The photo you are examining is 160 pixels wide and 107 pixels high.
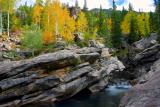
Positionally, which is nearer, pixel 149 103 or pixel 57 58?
pixel 149 103

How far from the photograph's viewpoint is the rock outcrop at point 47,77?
48.6 m

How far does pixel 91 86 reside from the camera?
204 ft

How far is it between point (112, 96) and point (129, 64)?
1417 inches

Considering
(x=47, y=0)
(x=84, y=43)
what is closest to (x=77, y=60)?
(x=84, y=43)

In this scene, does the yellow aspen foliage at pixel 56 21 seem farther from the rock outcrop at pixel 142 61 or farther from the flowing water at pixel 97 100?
the flowing water at pixel 97 100

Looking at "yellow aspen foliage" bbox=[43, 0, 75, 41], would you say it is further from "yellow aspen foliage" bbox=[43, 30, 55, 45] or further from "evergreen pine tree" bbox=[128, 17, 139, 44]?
"evergreen pine tree" bbox=[128, 17, 139, 44]

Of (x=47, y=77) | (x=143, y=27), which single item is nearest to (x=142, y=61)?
(x=47, y=77)

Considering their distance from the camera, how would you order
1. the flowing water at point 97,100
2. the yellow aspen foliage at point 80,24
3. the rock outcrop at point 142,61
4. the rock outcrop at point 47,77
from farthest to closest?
the yellow aspen foliage at point 80,24, the rock outcrop at point 142,61, the flowing water at point 97,100, the rock outcrop at point 47,77

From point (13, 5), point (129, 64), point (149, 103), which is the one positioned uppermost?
point (13, 5)

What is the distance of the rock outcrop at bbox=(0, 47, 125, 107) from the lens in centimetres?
4862

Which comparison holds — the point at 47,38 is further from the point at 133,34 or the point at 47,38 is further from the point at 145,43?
the point at 133,34

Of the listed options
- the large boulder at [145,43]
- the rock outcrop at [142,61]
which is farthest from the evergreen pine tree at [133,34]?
the rock outcrop at [142,61]

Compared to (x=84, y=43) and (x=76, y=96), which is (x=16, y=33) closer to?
(x=84, y=43)

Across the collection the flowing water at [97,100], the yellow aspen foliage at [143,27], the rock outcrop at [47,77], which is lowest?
the flowing water at [97,100]
